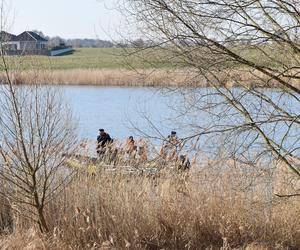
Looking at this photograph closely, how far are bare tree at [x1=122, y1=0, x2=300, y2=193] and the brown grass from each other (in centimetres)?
47

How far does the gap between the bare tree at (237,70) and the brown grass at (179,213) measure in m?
0.47

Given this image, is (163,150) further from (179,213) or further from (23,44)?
(23,44)

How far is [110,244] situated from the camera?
5906mm

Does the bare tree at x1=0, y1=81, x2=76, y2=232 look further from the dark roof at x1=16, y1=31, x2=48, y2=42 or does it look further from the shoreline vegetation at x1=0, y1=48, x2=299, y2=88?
the dark roof at x1=16, y1=31, x2=48, y2=42

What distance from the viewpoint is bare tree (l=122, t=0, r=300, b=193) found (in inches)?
235

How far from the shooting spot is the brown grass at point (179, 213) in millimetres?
6281

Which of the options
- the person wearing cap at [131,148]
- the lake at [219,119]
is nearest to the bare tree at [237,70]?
the lake at [219,119]

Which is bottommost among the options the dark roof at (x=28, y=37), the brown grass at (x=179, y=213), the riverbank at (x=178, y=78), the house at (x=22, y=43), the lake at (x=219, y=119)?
the brown grass at (x=179, y=213)

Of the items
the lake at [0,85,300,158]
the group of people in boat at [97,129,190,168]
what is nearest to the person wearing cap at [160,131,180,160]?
the group of people in boat at [97,129,190,168]

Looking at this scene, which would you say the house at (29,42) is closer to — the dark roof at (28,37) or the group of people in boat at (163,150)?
the dark roof at (28,37)

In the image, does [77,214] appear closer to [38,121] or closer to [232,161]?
[38,121]

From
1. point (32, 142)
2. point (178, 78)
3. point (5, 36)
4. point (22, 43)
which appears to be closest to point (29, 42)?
point (22, 43)

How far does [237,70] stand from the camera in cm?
618

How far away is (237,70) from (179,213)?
1.92m
